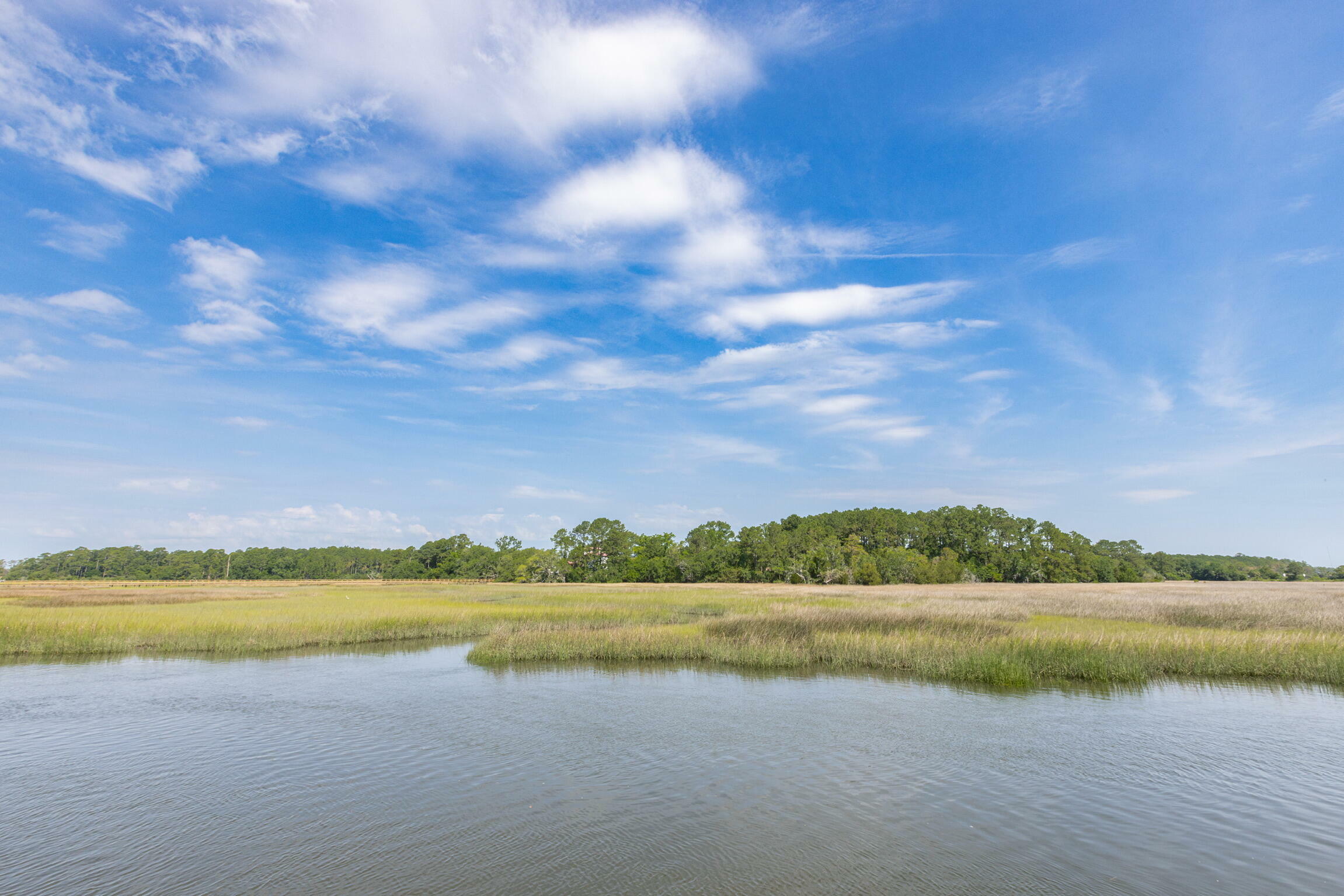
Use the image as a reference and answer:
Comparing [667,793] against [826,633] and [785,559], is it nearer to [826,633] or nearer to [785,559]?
[826,633]

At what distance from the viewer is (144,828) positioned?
10102 mm

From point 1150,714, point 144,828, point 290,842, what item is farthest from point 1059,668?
point 144,828

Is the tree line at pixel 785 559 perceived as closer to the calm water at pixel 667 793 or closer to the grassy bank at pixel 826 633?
the grassy bank at pixel 826 633

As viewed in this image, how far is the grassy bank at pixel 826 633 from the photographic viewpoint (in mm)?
23953

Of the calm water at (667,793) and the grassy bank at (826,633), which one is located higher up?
the grassy bank at (826,633)

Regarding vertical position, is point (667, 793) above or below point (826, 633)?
below

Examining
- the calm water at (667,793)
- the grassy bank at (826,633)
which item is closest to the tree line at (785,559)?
the grassy bank at (826,633)

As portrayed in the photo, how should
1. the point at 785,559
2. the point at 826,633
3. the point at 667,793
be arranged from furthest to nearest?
the point at 785,559 → the point at 826,633 → the point at 667,793

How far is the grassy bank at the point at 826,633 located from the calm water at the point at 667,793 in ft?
12.3

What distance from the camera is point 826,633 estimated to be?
2994 centimetres

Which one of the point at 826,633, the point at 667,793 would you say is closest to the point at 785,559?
the point at 826,633

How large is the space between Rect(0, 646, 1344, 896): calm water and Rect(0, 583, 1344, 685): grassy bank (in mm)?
3737

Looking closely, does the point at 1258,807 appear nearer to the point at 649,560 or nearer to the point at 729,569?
the point at 729,569

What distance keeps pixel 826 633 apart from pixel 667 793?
64.5 feet
